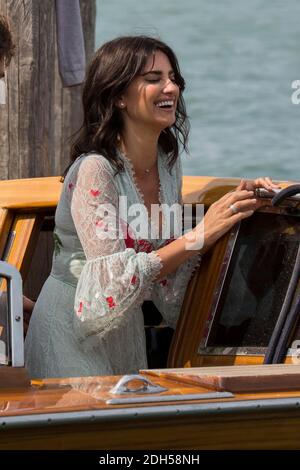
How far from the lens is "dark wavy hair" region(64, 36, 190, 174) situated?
4.58 metres

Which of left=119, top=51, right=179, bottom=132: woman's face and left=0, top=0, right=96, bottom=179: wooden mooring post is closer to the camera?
left=119, top=51, right=179, bottom=132: woman's face

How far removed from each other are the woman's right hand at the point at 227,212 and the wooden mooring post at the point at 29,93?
2.12 m

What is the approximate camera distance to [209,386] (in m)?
3.68

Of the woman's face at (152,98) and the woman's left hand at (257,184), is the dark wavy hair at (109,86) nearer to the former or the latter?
the woman's face at (152,98)

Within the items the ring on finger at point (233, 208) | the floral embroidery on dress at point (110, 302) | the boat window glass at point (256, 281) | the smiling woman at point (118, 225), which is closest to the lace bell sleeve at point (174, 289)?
the smiling woman at point (118, 225)

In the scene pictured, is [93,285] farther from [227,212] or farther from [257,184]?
[257,184]

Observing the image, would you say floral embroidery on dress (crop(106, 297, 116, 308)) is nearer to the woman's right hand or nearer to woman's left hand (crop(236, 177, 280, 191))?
the woman's right hand

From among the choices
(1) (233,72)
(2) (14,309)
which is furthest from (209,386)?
(1) (233,72)

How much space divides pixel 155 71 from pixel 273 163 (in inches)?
616

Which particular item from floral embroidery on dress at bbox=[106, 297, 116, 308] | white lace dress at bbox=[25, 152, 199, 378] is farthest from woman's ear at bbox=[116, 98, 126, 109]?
floral embroidery on dress at bbox=[106, 297, 116, 308]

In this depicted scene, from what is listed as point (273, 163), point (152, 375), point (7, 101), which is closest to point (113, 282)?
point (152, 375)

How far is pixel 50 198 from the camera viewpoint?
16.9 ft

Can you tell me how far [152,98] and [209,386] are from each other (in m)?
1.24
